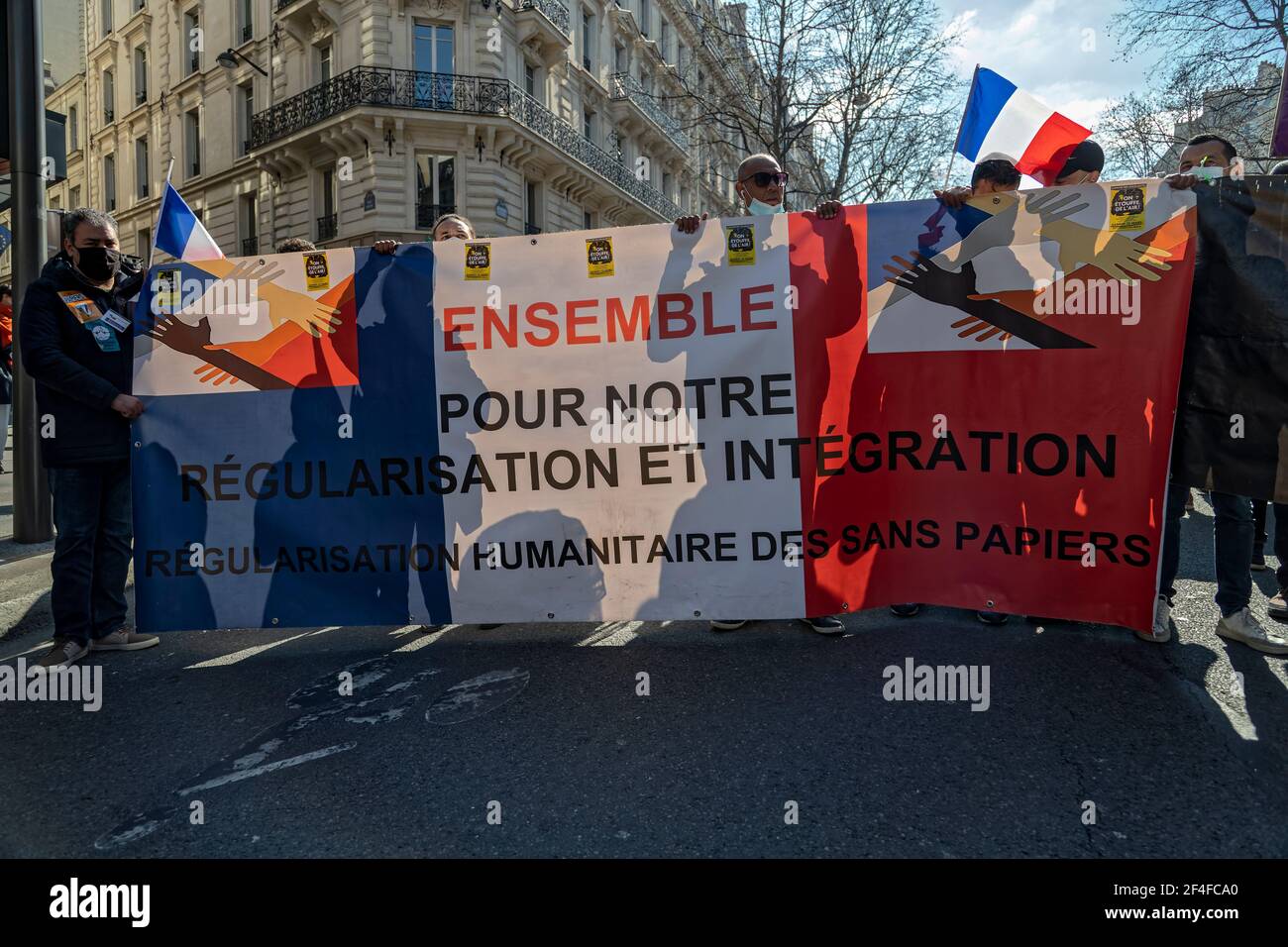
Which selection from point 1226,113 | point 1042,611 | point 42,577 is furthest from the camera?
point 1226,113

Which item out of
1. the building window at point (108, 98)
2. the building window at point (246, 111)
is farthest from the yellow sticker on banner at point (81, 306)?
the building window at point (108, 98)

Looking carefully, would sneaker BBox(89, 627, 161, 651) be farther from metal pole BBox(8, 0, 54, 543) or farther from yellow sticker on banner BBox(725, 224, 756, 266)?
yellow sticker on banner BBox(725, 224, 756, 266)

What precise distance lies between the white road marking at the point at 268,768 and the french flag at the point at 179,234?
2.64 m

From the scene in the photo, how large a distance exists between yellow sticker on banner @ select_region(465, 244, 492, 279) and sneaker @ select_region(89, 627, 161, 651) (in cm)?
251

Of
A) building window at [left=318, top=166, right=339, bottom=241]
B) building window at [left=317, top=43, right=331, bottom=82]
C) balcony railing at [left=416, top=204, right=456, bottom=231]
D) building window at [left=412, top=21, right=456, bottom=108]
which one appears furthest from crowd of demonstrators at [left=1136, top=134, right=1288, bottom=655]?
building window at [left=317, top=43, right=331, bottom=82]

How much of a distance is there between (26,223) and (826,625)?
6899 millimetres

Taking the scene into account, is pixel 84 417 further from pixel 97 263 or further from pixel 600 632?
pixel 600 632

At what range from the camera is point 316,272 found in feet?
12.4

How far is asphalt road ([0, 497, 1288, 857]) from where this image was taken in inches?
84.7

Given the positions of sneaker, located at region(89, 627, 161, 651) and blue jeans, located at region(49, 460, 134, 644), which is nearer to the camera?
blue jeans, located at region(49, 460, 134, 644)

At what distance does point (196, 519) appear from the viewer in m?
3.71
